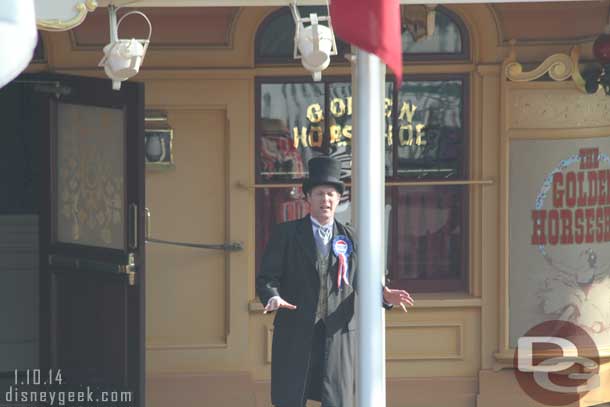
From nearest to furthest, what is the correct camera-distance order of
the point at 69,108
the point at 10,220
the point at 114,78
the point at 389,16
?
the point at 389,16 < the point at 114,78 < the point at 69,108 < the point at 10,220

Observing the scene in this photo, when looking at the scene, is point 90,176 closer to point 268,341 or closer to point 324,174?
point 268,341

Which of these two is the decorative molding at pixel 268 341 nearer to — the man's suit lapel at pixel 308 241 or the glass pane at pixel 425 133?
the glass pane at pixel 425 133

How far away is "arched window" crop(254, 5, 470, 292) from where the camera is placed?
25.5ft

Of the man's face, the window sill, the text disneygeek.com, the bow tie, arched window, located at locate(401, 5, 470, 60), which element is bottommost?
the text disneygeek.com

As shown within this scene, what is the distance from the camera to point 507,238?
7.74 m

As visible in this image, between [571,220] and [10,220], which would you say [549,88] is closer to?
[571,220]

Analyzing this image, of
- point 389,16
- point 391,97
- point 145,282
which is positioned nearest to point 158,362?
point 145,282

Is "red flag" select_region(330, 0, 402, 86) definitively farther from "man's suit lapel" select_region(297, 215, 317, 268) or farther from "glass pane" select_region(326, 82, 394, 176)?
"glass pane" select_region(326, 82, 394, 176)

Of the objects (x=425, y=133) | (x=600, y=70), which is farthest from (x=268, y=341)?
(x=600, y=70)

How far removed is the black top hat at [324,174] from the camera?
5770 millimetres

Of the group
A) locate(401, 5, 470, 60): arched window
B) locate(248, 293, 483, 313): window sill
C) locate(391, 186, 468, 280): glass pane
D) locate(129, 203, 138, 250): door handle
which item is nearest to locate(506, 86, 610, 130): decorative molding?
locate(401, 5, 470, 60): arched window

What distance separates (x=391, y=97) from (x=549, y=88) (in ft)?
3.29

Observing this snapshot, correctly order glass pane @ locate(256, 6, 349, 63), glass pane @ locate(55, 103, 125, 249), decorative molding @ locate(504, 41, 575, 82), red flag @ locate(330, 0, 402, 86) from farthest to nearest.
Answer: glass pane @ locate(256, 6, 349, 63), decorative molding @ locate(504, 41, 575, 82), glass pane @ locate(55, 103, 125, 249), red flag @ locate(330, 0, 402, 86)

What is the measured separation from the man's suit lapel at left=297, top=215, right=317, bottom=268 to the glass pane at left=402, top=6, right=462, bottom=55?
226 cm
